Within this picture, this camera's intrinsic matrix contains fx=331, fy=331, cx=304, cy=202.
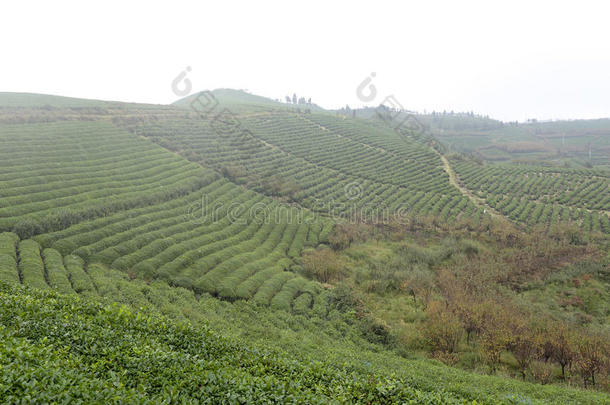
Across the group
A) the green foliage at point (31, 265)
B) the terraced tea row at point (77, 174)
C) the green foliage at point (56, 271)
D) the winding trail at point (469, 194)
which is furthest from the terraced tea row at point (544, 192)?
the green foliage at point (31, 265)

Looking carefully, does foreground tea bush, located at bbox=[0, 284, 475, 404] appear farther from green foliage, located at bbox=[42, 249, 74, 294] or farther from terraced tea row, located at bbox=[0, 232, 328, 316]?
terraced tea row, located at bbox=[0, 232, 328, 316]

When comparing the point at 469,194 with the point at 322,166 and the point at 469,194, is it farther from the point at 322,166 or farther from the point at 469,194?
the point at 322,166

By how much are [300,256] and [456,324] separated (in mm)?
18263

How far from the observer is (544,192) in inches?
2507

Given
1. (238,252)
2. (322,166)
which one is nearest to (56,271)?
(238,252)

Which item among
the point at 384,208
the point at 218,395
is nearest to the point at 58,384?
the point at 218,395

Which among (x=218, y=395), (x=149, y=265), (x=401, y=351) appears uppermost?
(x=218, y=395)

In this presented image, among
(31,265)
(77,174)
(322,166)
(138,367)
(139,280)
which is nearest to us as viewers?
(138,367)

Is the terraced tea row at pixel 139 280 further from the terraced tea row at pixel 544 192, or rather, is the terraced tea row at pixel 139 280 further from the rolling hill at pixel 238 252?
the terraced tea row at pixel 544 192

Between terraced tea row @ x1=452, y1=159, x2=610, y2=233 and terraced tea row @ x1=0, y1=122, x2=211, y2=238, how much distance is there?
5170 cm

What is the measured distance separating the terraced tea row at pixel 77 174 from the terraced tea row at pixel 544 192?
51695 millimetres

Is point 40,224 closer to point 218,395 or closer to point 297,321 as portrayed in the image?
point 297,321

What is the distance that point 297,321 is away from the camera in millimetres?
23406

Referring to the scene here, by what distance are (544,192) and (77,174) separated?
251 feet
